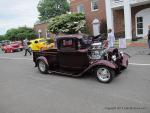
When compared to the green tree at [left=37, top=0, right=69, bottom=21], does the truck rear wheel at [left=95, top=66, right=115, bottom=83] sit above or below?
below

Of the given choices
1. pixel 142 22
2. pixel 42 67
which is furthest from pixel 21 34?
pixel 42 67

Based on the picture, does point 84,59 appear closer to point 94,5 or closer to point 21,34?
point 94,5

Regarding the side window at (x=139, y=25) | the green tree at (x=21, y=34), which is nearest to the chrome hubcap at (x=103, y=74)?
the side window at (x=139, y=25)

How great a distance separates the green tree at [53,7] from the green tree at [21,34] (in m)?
13.5

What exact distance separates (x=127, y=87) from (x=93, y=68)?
151 centimetres

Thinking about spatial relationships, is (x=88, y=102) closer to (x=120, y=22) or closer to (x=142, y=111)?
(x=142, y=111)

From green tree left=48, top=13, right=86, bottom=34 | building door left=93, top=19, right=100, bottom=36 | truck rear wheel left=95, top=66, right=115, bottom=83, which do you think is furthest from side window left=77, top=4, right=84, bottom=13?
truck rear wheel left=95, top=66, right=115, bottom=83

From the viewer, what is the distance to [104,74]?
25.1ft

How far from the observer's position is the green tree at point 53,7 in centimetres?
5851

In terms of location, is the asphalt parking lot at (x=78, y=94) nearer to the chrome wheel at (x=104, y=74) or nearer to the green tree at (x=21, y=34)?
the chrome wheel at (x=104, y=74)

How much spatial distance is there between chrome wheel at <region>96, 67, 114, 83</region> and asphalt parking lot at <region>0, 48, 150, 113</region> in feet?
0.65

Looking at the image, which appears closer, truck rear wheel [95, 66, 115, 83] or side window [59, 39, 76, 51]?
truck rear wheel [95, 66, 115, 83]

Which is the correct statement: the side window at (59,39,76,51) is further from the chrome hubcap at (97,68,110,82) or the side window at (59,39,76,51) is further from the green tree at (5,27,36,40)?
the green tree at (5,27,36,40)

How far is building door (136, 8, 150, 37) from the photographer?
2230cm
